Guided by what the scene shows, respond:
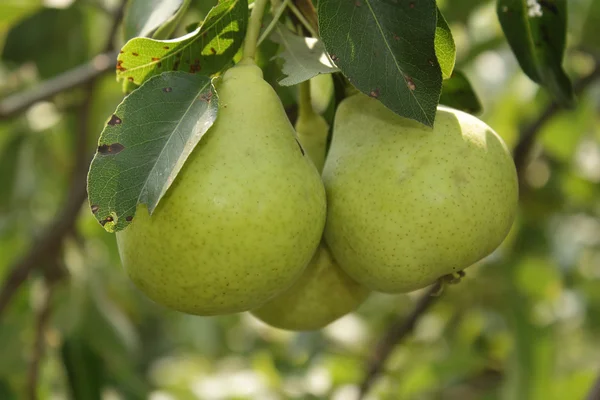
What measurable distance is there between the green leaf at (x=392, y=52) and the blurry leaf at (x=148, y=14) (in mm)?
214

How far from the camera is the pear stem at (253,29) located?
90 cm

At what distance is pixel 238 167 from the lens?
0.80 metres

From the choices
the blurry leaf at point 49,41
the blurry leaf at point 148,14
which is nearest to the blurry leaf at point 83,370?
the blurry leaf at point 49,41

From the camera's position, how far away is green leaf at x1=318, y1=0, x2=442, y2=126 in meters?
0.83

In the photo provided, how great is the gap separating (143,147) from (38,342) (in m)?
1.29

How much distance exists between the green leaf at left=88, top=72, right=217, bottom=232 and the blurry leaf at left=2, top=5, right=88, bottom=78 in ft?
3.77

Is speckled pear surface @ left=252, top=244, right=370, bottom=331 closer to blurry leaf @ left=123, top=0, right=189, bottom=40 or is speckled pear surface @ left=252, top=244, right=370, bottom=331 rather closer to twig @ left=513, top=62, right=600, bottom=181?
blurry leaf @ left=123, top=0, right=189, bottom=40

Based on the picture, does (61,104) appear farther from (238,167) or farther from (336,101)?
(238,167)

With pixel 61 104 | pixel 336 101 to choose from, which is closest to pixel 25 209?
pixel 61 104

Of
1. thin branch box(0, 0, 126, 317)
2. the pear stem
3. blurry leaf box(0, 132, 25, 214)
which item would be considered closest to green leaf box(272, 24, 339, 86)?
the pear stem

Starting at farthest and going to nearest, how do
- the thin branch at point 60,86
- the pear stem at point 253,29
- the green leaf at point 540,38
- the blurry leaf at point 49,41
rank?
the blurry leaf at point 49,41 < the thin branch at point 60,86 < the green leaf at point 540,38 < the pear stem at point 253,29

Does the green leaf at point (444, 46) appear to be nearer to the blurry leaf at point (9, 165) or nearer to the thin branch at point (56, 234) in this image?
the thin branch at point (56, 234)

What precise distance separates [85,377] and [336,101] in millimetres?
1027

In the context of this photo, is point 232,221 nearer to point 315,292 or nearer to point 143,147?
point 143,147
